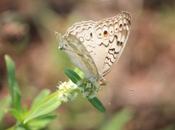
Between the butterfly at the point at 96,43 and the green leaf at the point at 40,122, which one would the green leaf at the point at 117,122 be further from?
the butterfly at the point at 96,43

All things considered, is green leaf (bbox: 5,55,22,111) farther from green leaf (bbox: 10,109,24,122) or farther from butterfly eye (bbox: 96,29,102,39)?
butterfly eye (bbox: 96,29,102,39)

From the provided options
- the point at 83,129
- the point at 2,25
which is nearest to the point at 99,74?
the point at 83,129

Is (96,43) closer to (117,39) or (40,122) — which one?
(117,39)

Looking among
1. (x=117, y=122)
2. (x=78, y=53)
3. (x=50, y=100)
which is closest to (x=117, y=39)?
(x=78, y=53)

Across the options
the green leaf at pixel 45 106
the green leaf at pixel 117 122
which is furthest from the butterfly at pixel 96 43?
the green leaf at pixel 117 122

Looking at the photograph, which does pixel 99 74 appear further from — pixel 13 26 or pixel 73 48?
pixel 13 26

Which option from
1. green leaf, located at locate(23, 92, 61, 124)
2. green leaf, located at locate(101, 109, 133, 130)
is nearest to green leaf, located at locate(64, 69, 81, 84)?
green leaf, located at locate(23, 92, 61, 124)
